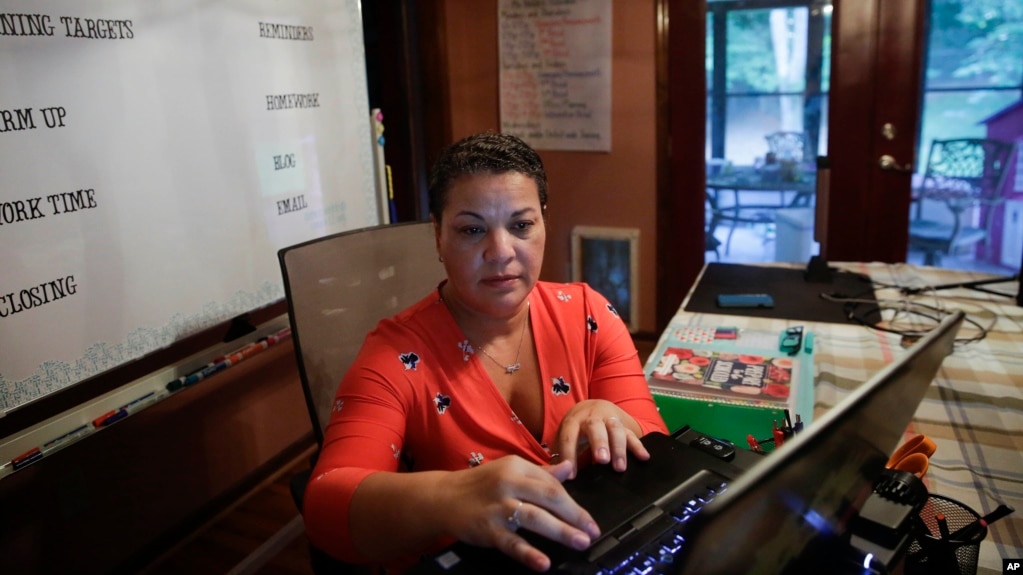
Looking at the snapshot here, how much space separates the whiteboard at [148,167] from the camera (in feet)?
4.23

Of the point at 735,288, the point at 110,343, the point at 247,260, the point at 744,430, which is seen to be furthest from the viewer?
the point at 735,288

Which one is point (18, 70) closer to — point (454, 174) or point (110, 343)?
point (110, 343)

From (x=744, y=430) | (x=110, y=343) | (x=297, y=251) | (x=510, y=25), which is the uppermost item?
(x=510, y=25)

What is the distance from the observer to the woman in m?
0.82

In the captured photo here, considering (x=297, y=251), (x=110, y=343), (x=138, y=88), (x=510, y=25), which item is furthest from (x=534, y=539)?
(x=510, y=25)

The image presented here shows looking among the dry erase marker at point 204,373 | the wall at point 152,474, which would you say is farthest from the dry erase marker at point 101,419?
the wall at point 152,474

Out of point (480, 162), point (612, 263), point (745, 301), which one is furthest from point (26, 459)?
point (612, 263)

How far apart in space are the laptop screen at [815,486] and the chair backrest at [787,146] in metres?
2.69

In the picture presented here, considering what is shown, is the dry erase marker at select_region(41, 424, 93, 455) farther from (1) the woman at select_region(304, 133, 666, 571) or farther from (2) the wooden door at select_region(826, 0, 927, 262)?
(2) the wooden door at select_region(826, 0, 927, 262)

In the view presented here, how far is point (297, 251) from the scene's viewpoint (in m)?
1.34

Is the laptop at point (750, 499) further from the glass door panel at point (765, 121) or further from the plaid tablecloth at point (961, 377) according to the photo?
the glass door panel at point (765, 121)

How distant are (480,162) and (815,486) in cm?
70

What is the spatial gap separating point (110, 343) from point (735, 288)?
4.90ft

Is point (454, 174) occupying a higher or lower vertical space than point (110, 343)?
higher
